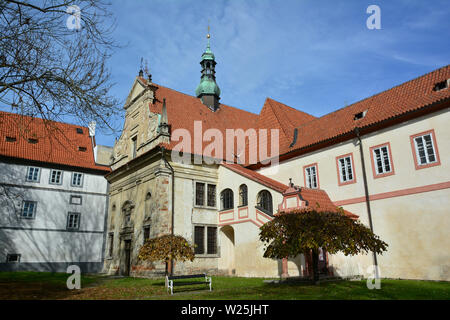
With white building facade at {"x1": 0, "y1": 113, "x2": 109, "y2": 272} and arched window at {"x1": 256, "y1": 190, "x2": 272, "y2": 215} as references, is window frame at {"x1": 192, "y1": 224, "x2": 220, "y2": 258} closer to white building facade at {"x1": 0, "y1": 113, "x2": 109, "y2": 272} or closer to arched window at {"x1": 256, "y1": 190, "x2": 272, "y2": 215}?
arched window at {"x1": 256, "y1": 190, "x2": 272, "y2": 215}

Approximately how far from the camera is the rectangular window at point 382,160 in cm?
1633

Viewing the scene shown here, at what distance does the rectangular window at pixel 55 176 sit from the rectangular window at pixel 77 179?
1.09m

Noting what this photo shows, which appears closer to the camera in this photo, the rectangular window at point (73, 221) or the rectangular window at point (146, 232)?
the rectangular window at point (146, 232)

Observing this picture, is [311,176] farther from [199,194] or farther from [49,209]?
[49,209]

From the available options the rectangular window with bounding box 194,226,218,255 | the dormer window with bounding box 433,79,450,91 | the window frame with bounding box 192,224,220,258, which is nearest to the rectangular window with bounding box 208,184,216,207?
the window frame with bounding box 192,224,220,258

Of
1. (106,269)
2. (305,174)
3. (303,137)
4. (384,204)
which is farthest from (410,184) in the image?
(106,269)

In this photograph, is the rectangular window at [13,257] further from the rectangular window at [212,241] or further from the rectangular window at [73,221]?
the rectangular window at [212,241]

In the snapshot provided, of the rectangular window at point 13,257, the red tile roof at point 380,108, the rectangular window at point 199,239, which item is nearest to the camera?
the red tile roof at point 380,108

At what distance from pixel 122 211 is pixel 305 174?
1395 centimetres

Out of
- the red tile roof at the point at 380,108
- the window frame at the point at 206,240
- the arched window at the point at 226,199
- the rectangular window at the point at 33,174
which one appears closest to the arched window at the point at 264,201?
the arched window at the point at 226,199

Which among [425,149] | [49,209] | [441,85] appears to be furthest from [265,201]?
[49,209]

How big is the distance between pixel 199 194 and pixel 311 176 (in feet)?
25.0

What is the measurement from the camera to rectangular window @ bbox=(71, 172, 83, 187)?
100 feet
